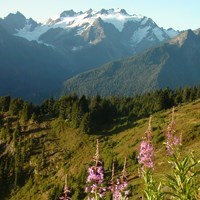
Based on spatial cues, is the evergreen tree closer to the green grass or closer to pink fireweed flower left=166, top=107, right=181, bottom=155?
the green grass

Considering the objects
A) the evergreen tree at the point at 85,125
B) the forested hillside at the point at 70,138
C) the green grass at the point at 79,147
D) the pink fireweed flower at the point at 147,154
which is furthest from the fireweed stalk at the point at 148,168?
the evergreen tree at the point at 85,125

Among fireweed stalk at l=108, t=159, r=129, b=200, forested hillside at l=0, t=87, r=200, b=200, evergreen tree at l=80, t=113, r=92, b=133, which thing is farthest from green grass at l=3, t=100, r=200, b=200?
fireweed stalk at l=108, t=159, r=129, b=200

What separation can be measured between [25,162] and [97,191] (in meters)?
104

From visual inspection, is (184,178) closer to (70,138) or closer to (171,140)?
(171,140)

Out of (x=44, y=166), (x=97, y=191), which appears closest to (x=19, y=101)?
(x=44, y=166)

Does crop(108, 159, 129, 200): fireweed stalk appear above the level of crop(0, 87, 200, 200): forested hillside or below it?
below

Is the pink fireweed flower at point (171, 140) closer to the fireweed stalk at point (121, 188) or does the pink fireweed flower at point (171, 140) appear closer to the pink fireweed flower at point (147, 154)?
the pink fireweed flower at point (147, 154)

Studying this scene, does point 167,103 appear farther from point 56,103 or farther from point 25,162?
point 25,162

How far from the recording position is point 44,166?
107 metres

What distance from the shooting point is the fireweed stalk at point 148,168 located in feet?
31.1

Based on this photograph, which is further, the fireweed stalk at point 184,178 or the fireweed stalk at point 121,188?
the fireweed stalk at point 121,188

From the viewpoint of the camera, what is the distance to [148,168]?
9.71 m

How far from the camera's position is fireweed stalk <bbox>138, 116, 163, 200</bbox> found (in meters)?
9.47

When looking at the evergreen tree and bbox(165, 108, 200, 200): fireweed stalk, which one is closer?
bbox(165, 108, 200, 200): fireweed stalk
